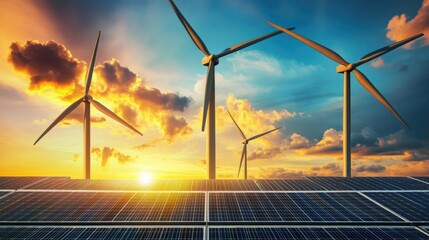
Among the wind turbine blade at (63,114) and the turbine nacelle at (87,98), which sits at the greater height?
the turbine nacelle at (87,98)

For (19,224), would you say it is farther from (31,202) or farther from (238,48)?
(238,48)

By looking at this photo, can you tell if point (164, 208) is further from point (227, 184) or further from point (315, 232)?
point (315, 232)

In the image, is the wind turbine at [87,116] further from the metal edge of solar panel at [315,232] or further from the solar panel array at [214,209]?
the metal edge of solar panel at [315,232]

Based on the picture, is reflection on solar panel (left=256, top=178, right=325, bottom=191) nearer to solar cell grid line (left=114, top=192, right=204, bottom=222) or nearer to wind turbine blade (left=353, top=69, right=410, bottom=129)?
solar cell grid line (left=114, top=192, right=204, bottom=222)

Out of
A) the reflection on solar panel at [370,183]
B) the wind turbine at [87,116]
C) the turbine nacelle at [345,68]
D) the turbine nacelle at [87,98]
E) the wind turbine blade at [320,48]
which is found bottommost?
the reflection on solar panel at [370,183]

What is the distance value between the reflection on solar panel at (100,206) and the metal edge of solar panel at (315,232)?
2.99 m

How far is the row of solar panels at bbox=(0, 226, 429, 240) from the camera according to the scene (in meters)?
23.2

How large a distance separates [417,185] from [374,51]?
21.1 m

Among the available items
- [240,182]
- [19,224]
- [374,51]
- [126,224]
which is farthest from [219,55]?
[19,224]

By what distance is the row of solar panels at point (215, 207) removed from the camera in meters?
25.8

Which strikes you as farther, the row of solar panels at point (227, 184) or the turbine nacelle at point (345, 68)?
the turbine nacelle at point (345, 68)

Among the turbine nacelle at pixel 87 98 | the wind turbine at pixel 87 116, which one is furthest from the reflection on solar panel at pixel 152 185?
the turbine nacelle at pixel 87 98

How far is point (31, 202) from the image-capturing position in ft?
95.7

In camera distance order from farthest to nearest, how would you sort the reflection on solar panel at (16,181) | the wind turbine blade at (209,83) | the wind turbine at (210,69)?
the wind turbine at (210,69) < the wind turbine blade at (209,83) < the reflection on solar panel at (16,181)
